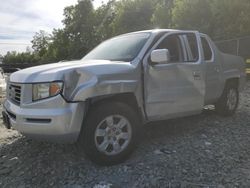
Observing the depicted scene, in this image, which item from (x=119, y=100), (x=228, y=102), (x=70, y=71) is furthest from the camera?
(x=228, y=102)

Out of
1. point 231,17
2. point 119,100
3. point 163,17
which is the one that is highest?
point 163,17

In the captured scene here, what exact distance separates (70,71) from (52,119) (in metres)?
0.62

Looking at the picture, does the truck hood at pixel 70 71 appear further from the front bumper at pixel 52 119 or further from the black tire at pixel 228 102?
the black tire at pixel 228 102

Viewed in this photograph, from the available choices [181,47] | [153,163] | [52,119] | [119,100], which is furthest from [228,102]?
[52,119]

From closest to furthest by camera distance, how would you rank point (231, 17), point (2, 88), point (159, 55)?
1. point (159, 55)
2. point (2, 88)
3. point (231, 17)

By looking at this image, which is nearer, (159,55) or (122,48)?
(159,55)

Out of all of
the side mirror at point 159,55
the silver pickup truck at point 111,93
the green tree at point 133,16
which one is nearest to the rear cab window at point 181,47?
the silver pickup truck at point 111,93

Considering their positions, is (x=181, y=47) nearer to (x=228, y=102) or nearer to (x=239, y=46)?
(x=228, y=102)

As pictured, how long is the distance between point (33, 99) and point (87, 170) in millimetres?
1135

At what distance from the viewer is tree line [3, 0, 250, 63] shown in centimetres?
1698

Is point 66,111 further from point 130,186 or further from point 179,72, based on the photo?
point 179,72

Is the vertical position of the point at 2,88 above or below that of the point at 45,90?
below

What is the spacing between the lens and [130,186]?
437cm

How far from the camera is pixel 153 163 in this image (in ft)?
16.2
